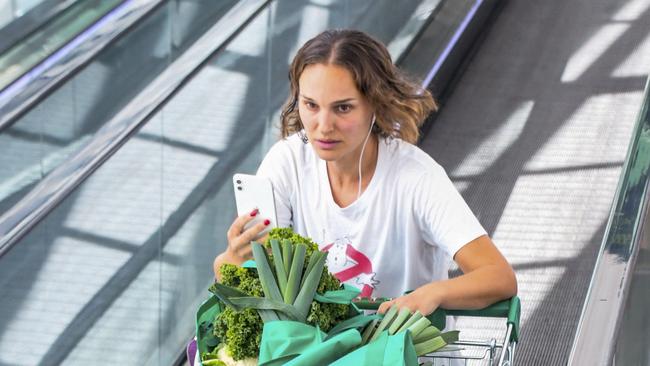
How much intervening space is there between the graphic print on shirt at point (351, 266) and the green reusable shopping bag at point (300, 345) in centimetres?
81

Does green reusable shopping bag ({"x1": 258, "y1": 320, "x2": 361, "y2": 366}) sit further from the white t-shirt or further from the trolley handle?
the white t-shirt

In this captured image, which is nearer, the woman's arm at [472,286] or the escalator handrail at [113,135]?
the woman's arm at [472,286]

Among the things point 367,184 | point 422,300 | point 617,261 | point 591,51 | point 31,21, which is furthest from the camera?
point 591,51

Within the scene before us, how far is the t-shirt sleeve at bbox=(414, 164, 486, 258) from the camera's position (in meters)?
2.91

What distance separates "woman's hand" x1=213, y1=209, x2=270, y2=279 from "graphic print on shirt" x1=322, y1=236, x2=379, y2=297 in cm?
26

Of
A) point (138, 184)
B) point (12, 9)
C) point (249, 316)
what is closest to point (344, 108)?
point (249, 316)

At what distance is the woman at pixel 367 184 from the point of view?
9.63ft

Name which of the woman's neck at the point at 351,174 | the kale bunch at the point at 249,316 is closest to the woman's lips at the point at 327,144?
the woman's neck at the point at 351,174

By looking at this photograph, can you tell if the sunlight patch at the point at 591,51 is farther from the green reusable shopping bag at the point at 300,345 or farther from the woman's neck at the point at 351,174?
the green reusable shopping bag at the point at 300,345

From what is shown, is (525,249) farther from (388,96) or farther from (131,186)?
(388,96)

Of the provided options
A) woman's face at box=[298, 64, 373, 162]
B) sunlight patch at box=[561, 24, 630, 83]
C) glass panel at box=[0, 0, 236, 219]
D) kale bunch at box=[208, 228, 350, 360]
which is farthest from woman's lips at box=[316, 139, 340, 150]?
sunlight patch at box=[561, 24, 630, 83]

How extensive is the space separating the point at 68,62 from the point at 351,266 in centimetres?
152

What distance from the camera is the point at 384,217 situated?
3.04 meters

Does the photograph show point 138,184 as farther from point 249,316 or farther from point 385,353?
point 385,353
